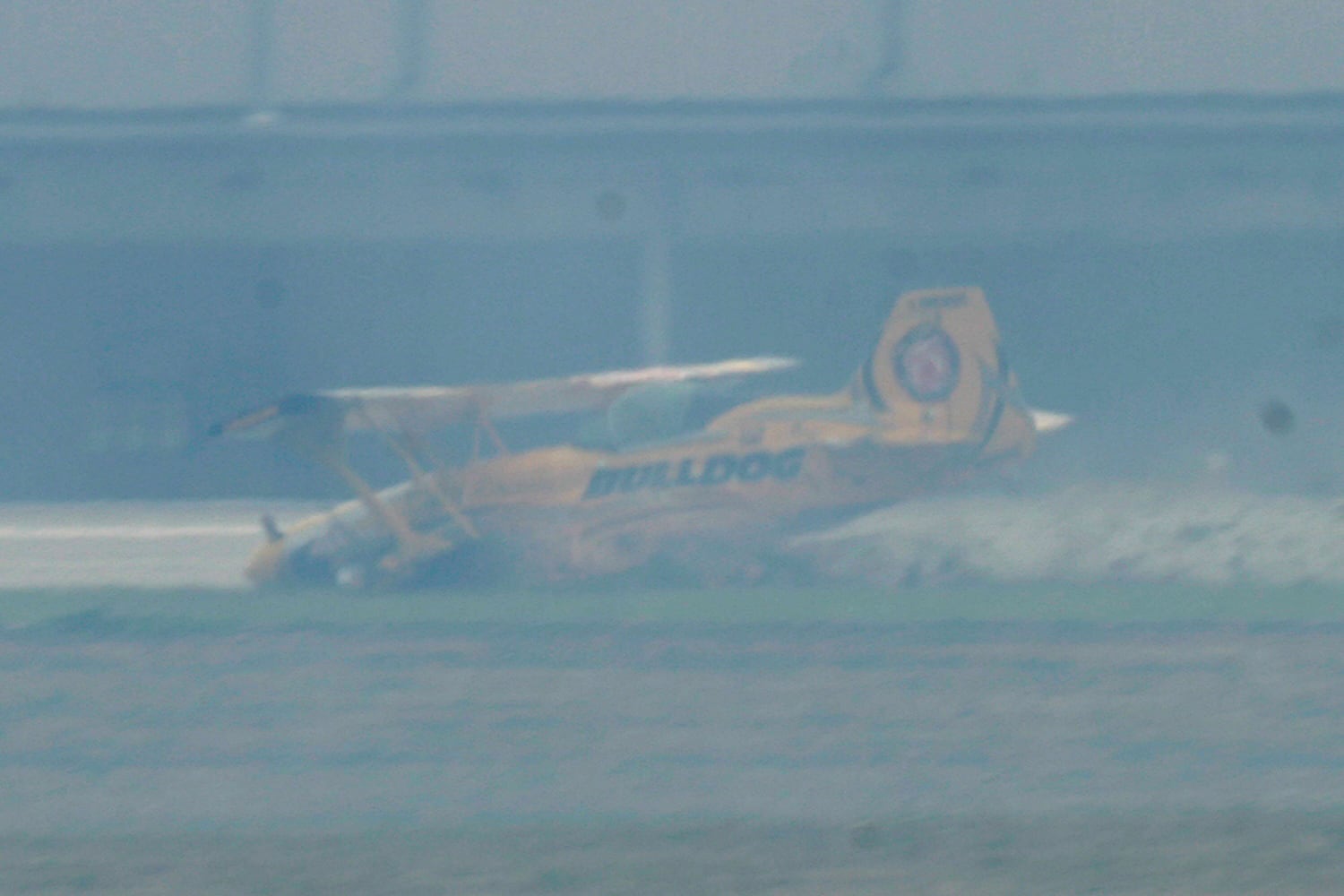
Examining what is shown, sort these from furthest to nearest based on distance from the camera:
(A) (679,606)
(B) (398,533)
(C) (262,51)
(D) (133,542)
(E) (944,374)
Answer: (C) (262,51)
(D) (133,542)
(B) (398,533)
(E) (944,374)
(A) (679,606)

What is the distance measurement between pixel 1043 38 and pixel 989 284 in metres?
3.28

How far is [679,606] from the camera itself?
1270 centimetres

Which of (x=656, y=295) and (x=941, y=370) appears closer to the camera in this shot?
(x=941, y=370)

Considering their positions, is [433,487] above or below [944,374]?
below

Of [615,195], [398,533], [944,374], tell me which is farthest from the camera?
[615,195]

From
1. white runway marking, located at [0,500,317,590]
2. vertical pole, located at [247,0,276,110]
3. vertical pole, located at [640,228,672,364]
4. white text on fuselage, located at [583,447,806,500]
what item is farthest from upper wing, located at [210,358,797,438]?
vertical pole, located at [247,0,276,110]

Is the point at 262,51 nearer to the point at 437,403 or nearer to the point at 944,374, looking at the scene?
the point at 437,403

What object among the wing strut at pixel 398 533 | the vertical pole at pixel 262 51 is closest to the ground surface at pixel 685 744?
the wing strut at pixel 398 533

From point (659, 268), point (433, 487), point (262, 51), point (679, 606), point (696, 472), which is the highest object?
point (262, 51)

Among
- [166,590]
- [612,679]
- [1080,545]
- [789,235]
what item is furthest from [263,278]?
[612,679]

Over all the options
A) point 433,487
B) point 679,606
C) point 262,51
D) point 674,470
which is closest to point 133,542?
point 433,487

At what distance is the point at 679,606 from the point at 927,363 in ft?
10.4

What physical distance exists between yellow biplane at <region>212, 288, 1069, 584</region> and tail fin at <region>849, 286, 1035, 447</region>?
11 millimetres

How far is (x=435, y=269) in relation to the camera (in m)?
22.9
